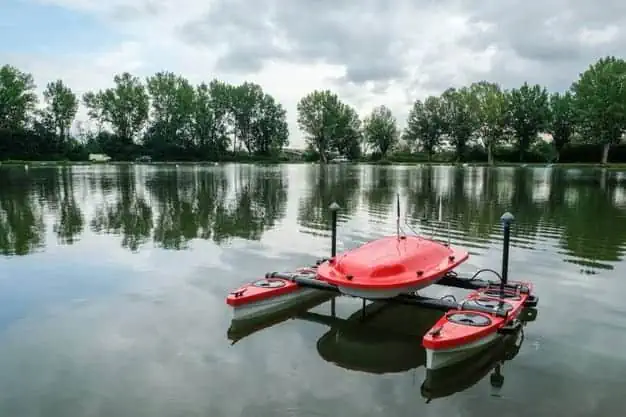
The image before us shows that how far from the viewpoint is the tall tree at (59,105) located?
109875 mm

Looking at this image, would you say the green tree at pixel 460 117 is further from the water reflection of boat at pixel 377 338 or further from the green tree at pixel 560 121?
the water reflection of boat at pixel 377 338

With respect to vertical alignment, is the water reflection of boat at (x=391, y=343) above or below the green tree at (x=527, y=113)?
below

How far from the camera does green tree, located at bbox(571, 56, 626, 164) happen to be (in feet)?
267

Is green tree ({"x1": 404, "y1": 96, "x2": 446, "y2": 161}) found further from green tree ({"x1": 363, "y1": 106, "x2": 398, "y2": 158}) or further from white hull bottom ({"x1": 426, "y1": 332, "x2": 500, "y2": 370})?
white hull bottom ({"x1": 426, "y1": 332, "x2": 500, "y2": 370})

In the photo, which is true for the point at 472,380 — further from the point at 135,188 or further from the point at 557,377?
the point at 135,188

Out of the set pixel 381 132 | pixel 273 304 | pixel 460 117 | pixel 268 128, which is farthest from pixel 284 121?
pixel 273 304

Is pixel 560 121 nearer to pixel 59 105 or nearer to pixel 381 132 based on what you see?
pixel 381 132

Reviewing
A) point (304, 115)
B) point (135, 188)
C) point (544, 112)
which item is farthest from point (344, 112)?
point (135, 188)

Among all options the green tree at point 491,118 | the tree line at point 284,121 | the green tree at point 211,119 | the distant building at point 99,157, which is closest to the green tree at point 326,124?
the tree line at point 284,121

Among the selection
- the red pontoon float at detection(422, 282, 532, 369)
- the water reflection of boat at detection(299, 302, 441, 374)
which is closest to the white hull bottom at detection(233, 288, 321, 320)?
the water reflection of boat at detection(299, 302, 441, 374)

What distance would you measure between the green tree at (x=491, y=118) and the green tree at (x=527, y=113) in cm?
158

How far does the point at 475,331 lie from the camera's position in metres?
9.10

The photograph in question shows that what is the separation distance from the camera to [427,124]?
115m

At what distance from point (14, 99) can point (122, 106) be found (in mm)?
21216
